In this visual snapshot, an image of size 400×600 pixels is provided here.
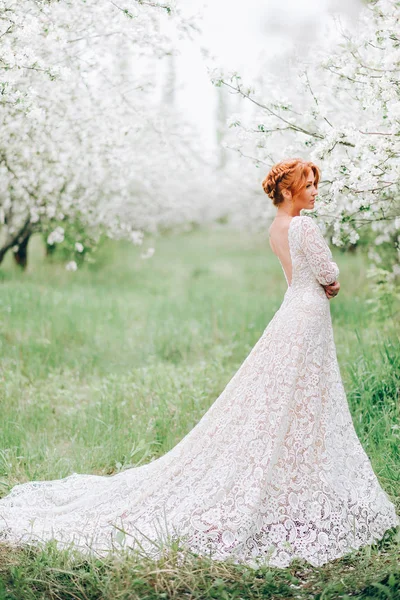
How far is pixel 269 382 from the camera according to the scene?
3.89m

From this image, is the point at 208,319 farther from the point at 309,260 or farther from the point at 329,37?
the point at 309,260

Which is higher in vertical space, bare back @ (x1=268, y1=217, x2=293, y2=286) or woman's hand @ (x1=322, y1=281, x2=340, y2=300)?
bare back @ (x1=268, y1=217, x2=293, y2=286)

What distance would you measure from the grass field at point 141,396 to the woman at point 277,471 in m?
0.15

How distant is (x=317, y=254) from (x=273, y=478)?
4.27ft

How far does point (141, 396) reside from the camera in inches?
255

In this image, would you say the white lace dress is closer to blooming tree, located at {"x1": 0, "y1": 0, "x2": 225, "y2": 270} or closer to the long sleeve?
the long sleeve

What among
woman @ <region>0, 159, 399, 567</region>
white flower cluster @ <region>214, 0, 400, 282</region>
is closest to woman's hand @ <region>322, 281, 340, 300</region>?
woman @ <region>0, 159, 399, 567</region>

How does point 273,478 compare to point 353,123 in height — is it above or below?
below

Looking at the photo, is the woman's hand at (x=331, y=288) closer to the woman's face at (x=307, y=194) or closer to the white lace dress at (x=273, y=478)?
the white lace dress at (x=273, y=478)

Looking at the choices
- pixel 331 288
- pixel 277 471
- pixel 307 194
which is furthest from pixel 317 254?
pixel 277 471

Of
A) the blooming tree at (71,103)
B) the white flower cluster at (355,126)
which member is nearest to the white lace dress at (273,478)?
the white flower cluster at (355,126)

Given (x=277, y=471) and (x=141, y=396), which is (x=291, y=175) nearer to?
(x=277, y=471)

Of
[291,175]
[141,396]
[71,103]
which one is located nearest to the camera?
[291,175]

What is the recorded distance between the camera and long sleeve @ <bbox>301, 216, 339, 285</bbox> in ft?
12.6
